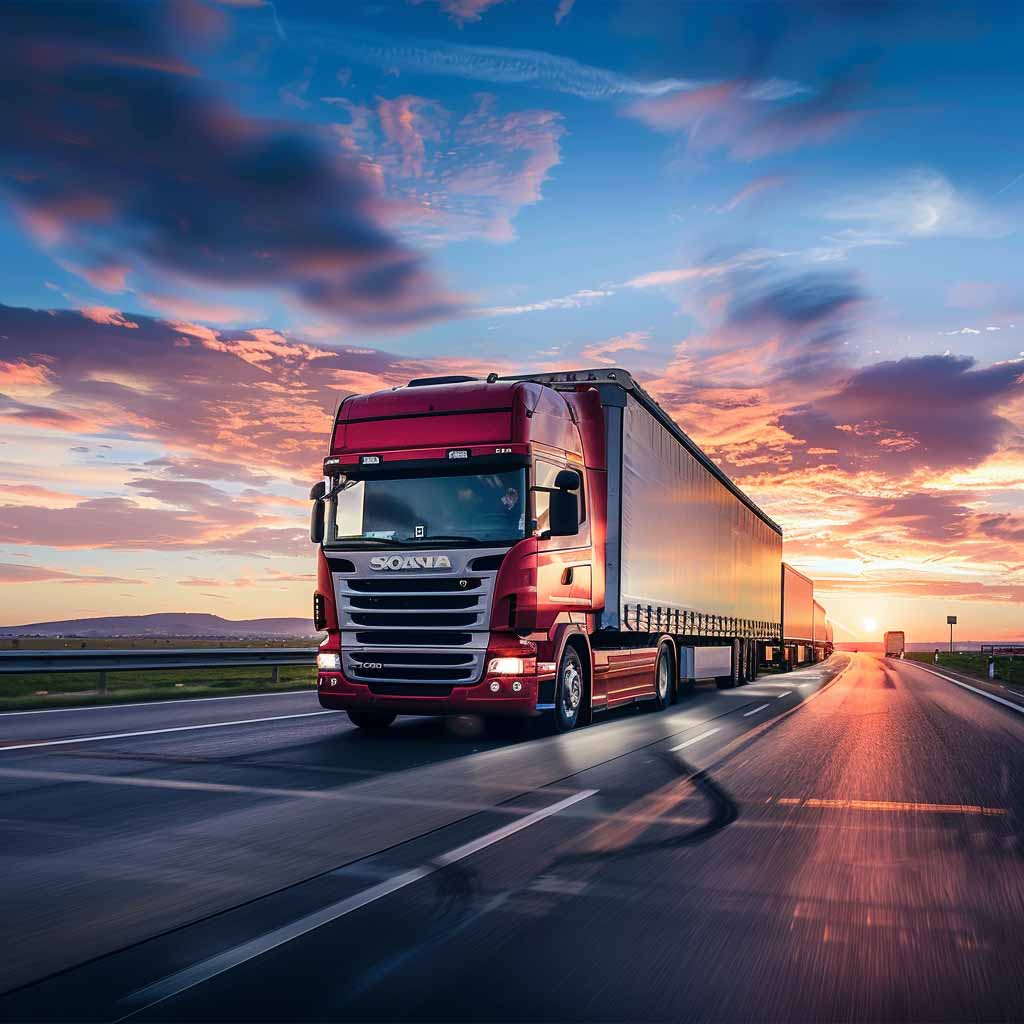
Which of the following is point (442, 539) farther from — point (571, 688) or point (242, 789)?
point (242, 789)

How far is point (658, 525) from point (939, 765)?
7.34 m

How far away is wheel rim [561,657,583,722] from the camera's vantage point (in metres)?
13.1

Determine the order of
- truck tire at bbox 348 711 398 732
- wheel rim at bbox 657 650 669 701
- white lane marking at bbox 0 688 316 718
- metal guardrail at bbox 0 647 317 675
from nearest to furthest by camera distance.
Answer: truck tire at bbox 348 711 398 732 < white lane marking at bbox 0 688 316 718 < metal guardrail at bbox 0 647 317 675 < wheel rim at bbox 657 650 669 701

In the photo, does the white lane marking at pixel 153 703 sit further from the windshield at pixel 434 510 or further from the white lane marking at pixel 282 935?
the white lane marking at pixel 282 935

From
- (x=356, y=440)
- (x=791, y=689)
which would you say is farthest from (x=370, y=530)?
(x=791, y=689)

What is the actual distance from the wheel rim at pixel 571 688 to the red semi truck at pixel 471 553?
0.04 metres

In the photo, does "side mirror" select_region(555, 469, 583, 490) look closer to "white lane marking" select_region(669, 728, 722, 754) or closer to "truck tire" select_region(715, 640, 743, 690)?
"white lane marking" select_region(669, 728, 722, 754)

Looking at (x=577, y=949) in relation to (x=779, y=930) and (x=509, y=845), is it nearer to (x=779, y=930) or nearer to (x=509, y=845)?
(x=779, y=930)

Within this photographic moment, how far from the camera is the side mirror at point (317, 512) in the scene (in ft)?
41.3

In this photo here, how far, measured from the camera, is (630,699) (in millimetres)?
15812

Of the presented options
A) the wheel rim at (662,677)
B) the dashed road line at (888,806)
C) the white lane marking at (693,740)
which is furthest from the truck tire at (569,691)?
the dashed road line at (888,806)

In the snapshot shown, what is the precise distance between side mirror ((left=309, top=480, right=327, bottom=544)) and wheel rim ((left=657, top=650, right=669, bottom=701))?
727cm

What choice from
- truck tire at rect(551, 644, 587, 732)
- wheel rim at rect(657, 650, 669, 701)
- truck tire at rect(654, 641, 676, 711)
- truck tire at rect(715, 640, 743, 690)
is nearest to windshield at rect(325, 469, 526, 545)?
truck tire at rect(551, 644, 587, 732)

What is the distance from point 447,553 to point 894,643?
11745cm
